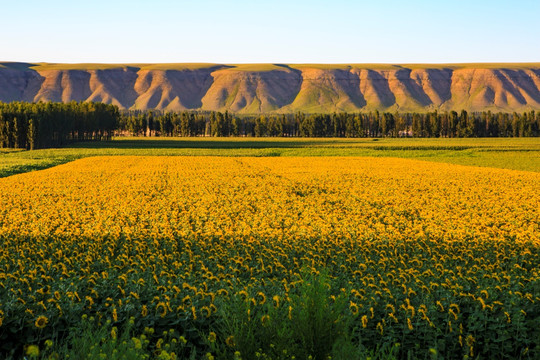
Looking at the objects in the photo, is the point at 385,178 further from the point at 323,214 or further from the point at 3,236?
the point at 3,236

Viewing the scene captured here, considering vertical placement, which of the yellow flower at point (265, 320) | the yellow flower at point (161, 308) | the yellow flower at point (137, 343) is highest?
the yellow flower at point (137, 343)

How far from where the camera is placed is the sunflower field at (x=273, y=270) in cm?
861

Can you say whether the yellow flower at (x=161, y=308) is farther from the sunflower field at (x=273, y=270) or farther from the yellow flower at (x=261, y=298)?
the yellow flower at (x=261, y=298)

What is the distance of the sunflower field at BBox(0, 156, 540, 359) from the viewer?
8609 mm

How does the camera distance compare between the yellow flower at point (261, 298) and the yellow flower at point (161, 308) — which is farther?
the yellow flower at point (261, 298)

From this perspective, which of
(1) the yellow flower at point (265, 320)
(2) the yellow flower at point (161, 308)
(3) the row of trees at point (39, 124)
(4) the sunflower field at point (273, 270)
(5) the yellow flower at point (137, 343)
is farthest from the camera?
(3) the row of trees at point (39, 124)

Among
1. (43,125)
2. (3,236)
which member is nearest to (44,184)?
(3,236)

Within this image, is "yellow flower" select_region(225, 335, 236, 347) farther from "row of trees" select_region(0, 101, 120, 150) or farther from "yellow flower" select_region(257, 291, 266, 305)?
"row of trees" select_region(0, 101, 120, 150)

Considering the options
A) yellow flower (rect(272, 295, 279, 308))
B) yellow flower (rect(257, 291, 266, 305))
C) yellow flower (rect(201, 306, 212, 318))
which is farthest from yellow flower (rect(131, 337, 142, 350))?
yellow flower (rect(257, 291, 266, 305))

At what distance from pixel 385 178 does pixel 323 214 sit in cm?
2150

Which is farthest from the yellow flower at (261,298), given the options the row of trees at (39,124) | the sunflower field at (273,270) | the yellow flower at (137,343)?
the row of trees at (39,124)

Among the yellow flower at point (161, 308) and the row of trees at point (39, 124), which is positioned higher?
the row of trees at point (39, 124)

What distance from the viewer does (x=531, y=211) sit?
26.2 metres

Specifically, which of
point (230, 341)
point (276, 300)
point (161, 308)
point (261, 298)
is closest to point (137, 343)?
point (230, 341)
